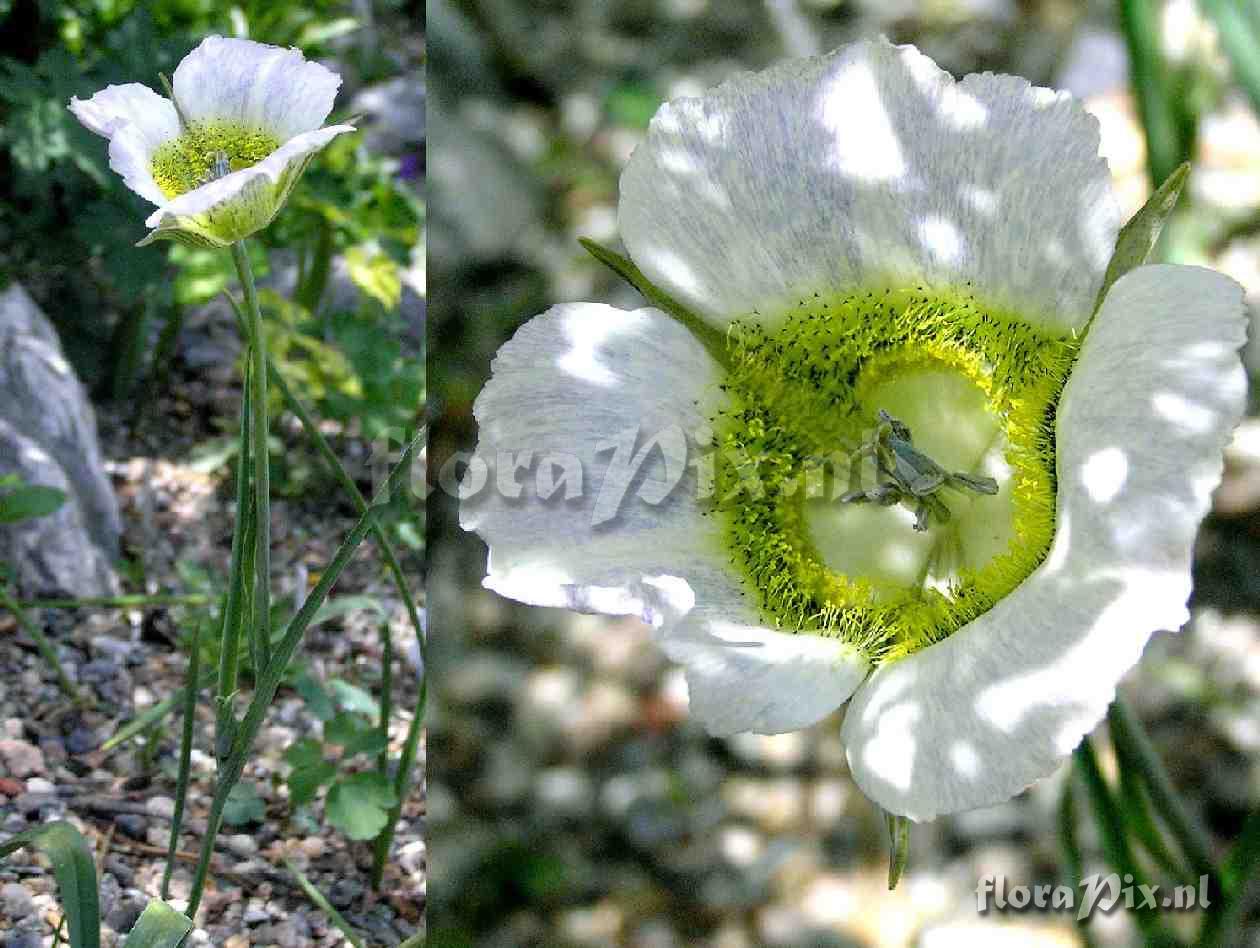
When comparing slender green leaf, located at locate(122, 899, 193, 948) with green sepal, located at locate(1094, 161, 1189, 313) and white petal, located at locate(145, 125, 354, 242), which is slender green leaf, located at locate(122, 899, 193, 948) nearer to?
white petal, located at locate(145, 125, 354, 242)

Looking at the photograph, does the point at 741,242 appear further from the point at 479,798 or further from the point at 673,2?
the point at 673,2

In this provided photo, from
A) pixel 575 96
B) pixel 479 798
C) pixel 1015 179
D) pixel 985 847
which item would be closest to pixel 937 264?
pixel 1015 179

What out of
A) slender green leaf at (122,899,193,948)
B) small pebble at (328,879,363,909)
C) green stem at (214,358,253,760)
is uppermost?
green stem at (214,358,253,760)

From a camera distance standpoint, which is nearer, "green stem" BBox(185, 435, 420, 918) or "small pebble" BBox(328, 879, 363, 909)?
"green stem" BBox(185, 435, 420, 918)

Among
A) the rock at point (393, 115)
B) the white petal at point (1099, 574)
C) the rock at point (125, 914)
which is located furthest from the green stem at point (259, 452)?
the rock at point (393, 115)

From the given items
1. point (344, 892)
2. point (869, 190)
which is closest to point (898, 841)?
point (869, 190)

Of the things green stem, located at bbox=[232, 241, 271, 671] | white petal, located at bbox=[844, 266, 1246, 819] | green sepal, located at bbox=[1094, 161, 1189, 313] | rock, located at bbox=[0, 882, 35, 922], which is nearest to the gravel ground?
rock, located at bbox=[0, 882, 35, 922]
